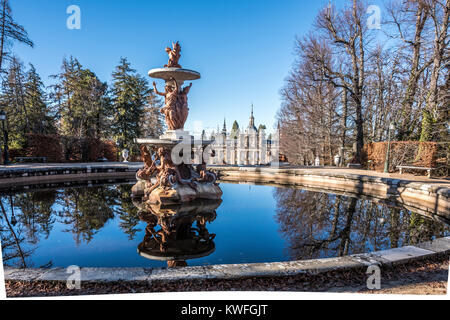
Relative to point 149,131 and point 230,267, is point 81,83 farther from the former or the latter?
point 230,267

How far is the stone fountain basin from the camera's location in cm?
744

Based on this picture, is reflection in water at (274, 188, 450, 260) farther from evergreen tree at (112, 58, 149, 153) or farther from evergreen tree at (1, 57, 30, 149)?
evergreen tree at (1, 57, 30, 149)

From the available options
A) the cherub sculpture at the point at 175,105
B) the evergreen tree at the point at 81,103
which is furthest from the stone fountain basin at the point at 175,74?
the evergreen tree at the point at 81,103

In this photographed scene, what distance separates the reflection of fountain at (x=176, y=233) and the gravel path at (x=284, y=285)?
92cm

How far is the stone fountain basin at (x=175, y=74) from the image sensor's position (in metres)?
7.44

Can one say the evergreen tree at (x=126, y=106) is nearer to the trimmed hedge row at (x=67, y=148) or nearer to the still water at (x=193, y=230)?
the trimmed hedge row at (x=67, y=148)

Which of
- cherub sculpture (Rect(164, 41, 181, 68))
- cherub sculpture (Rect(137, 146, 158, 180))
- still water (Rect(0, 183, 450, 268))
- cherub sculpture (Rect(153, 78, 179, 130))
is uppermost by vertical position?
cherub sculpture (Rect(164, 41, 181, 68))

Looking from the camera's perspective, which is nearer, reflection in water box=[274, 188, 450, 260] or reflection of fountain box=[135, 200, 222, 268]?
reflection of fountain box=[135, 200, 222, 268]

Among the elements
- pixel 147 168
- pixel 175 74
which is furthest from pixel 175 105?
pixel 147 168

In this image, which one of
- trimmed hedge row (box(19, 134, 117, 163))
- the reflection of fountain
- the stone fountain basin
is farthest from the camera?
trimmed hedge row (box(19, 134, 117, 163))

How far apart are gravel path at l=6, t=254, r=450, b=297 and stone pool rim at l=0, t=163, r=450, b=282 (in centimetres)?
7

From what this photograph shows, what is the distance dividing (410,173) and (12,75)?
32480mm

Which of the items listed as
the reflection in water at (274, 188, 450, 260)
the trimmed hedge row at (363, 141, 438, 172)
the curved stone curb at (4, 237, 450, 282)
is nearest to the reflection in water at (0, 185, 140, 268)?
the curved stone curb at (4, 237, 450, 282)

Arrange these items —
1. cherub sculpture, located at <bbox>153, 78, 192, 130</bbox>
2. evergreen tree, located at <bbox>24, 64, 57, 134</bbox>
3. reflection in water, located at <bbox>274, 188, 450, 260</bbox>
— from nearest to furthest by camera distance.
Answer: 1. reflection in water, located at <bbox>274, 188, 450, 260</bbox>
2. cherub sculpture, located at <bbox>153, 78, 192, 130</bbox>
3. evergreen tree, located at <bbox>24, 64, 57, 134</bbox>
